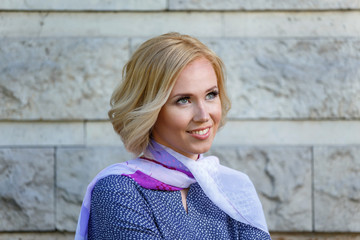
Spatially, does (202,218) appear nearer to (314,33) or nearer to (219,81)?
(219,81)

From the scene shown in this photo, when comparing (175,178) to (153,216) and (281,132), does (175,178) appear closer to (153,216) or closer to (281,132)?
(153,216)

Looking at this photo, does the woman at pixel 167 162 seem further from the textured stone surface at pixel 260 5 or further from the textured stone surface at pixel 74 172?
the textured stone surface at pixel 260 5

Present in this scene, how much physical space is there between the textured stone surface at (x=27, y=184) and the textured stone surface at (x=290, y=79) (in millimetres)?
1185

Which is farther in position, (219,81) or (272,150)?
(272,150)

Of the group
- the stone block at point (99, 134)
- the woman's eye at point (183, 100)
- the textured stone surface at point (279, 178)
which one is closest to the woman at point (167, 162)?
the woman's eye at point (183, 100)

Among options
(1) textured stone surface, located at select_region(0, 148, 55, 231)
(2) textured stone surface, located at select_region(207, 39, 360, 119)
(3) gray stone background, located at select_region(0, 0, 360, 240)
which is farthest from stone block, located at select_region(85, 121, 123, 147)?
(2) textured stone surface, located at select_region(207, 39, 360, 119)

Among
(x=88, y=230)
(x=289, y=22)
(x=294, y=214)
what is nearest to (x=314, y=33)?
(x=289, y=22)

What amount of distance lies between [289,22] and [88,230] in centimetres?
207

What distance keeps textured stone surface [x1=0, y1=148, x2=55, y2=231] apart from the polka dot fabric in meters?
1.35

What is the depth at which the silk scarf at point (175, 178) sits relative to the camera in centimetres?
229

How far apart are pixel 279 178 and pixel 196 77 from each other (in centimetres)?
163

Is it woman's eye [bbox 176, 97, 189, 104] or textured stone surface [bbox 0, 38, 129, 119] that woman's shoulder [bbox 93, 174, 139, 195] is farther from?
textured stone surface [bbox 0, 38, 129, 119]

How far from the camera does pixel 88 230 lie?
236cm

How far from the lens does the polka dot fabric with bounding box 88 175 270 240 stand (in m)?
2.09
